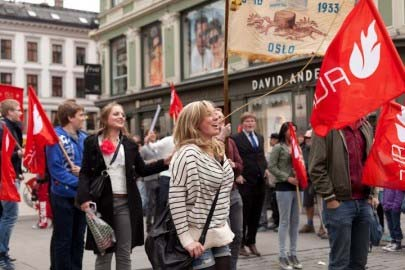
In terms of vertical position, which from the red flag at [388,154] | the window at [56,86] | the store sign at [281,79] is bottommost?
the red flag at [388,154]

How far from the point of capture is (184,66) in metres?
23.7

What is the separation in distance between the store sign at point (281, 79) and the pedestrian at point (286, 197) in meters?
8.69

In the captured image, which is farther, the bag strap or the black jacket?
the black jacket

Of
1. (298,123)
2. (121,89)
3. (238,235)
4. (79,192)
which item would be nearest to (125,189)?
(79,192)

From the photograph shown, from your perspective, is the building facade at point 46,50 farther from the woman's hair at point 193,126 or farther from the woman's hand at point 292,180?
the woman's hair at point 193,126

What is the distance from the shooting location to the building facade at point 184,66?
1759cm

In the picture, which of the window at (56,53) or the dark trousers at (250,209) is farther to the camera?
the window at (56,53)

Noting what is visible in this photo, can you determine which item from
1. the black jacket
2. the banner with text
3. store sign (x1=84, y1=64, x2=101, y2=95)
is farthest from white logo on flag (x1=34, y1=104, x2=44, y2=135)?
store sign (x1=84, y1=64, x2=101, y2=95)

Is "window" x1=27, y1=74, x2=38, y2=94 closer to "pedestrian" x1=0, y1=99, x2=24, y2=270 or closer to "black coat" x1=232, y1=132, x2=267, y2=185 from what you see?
"pedestrian" x1=0, y1=99, x2=24, y2=270

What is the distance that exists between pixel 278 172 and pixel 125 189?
10.1 feet

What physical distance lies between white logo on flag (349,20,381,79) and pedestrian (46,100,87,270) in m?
2.86

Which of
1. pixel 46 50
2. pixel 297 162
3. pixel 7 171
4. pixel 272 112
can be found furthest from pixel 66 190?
pixel 46 50

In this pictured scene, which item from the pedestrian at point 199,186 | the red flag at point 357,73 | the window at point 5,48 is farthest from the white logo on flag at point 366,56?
the window at point 5,48

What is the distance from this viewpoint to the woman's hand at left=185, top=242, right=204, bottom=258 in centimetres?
387
